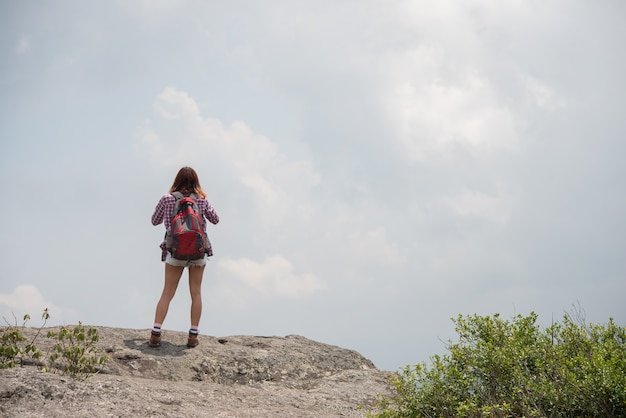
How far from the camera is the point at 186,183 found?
10172mm

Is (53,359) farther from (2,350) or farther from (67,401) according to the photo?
(67,401)

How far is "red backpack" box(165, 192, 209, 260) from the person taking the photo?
9422mm

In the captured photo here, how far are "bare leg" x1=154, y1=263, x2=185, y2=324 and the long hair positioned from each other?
144 cm

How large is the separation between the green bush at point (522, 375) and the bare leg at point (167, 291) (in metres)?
4.42

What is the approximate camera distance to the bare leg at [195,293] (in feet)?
32.1

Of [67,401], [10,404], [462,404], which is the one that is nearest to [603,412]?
[462,404]

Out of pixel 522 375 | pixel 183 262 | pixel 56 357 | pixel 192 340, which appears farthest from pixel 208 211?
pixel 522 375

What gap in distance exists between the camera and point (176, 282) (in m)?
9.75

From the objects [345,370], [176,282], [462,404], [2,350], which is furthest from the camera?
[345,370]

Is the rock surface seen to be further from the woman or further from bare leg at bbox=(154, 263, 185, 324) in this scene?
bare leg at bbox=(154, 263, 185, 324)

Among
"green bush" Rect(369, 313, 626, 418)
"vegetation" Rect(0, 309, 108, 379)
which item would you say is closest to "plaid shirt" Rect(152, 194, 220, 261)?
"vegetation" Rect(0, 309, 108, 379)

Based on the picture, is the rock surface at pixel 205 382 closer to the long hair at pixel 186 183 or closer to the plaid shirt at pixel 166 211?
the plaid shirt at pixel 166 211

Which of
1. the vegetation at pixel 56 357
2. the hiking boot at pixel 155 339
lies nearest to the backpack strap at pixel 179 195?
the hiking boot at pixel 155 339

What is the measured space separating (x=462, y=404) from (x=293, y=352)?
508cm
